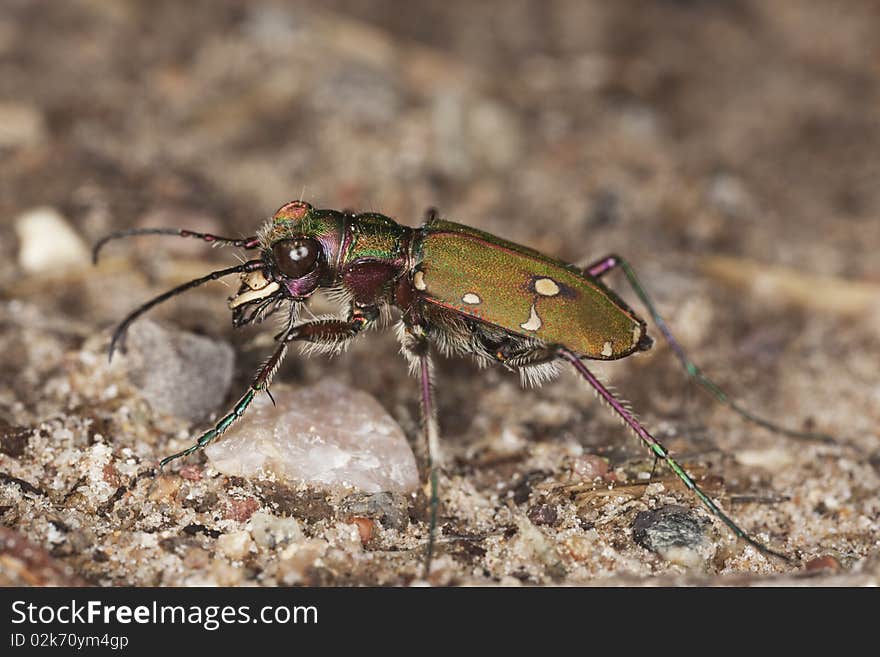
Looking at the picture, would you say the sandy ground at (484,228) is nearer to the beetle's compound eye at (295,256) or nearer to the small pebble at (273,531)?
the small pebble at (273,531)

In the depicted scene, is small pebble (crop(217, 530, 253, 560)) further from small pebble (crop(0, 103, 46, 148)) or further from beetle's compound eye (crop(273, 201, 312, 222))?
small pebble (crop(0, 103, 46, 148))

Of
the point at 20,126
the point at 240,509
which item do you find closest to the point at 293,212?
the point at 240,509

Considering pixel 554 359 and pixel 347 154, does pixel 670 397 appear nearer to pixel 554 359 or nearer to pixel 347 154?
pixel 554 359

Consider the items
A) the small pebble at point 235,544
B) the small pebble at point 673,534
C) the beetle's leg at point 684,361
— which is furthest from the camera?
the beetle's leg at point 684,361

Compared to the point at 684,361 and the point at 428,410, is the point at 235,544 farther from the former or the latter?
the point at 684,361

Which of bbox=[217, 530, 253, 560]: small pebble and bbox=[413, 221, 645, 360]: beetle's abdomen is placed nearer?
bbox=[217, 530, 253, 560]: small pebble

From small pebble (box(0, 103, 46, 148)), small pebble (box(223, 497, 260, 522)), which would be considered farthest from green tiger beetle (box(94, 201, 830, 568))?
small pebble (box(0, 103, 46, 148))

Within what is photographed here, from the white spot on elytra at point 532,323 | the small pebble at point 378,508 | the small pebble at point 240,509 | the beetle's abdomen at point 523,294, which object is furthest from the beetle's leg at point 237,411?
the white spot on elytra at point 532,323
